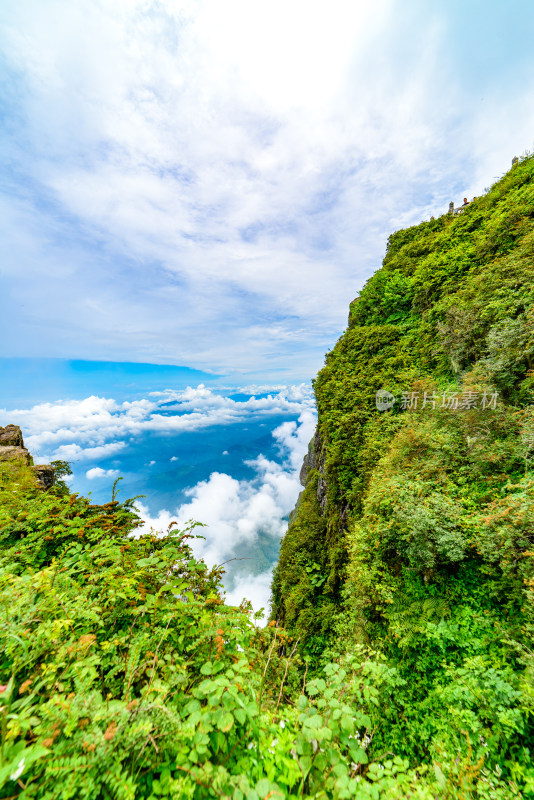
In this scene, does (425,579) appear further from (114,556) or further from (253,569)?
(253,569)

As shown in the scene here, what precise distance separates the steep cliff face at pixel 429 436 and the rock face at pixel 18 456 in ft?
36.5

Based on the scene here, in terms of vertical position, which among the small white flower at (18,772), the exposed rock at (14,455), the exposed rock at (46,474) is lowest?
the exposed rock at (46,474)

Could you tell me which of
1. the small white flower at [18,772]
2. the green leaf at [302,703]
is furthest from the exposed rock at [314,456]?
the small white flower at [18,772]

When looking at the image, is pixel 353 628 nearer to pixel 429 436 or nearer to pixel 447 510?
pixel 447 510

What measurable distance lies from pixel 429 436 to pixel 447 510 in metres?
2.62

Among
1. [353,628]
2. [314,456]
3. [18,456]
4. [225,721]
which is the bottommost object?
[353,628]

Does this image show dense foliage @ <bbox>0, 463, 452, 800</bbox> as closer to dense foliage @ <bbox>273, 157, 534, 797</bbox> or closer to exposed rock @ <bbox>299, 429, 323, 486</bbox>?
dense foliage @ <bbox>273, 157, 534, 797</bbox>

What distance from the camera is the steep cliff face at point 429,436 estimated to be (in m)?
6.03

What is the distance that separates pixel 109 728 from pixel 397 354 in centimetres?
1415

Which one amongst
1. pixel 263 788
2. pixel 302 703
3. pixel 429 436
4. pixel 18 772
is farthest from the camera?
pixel 429 436

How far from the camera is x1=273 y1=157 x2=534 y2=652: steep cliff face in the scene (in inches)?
237

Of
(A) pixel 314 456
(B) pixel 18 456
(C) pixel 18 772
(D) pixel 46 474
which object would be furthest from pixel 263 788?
(A) pixel 314 456

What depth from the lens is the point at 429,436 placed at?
8227mm

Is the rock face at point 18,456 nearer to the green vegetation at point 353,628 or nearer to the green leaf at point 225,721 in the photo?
the green vegetation at point 353,628
